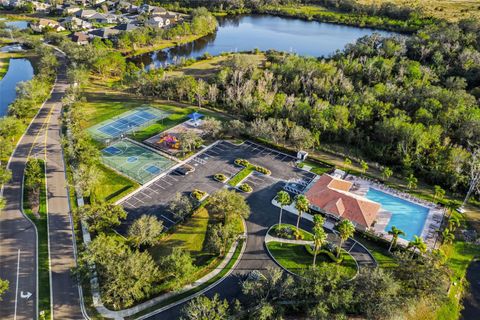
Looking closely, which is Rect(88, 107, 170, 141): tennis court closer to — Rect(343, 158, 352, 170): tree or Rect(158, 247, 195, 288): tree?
Rect(158, 247, 195, 288): tree

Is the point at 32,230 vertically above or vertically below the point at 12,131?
below

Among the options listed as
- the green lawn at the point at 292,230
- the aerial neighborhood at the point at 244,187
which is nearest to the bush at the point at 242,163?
the aerial neighborhood at the point at 244,187

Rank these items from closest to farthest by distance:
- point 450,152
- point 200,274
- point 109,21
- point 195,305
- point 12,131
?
point 195,305
point 200,274
point 450,152
point 12,131
point 109,21

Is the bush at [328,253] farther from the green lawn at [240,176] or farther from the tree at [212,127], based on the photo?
the tree at [212,127]

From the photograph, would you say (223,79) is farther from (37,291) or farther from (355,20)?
(355,20)

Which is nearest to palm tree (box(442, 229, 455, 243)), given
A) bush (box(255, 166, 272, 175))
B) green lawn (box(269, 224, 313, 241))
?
green lawn (box(269, 224, 313, 241))

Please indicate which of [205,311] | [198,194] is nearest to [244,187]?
[198,194]

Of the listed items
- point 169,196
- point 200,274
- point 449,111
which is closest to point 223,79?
point 169,196
